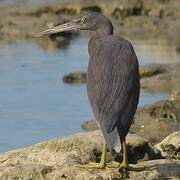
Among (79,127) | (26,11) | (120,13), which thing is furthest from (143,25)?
(79,127)

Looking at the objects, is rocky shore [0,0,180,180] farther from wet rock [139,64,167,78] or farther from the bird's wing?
the bird's wing

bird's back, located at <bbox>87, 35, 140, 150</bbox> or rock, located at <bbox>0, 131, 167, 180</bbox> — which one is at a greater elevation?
bird's back, located at <bbox>87, 35, 140, 150</bbox>

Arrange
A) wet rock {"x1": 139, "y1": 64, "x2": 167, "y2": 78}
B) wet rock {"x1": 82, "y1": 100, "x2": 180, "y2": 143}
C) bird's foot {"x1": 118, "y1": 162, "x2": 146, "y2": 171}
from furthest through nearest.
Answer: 1. wet rock {"x1": 139, "y1": 64, "x2": 167, "y2": 78}
2. wet rock {"x1": 82, "y1": 100, "x2": 180, "y2": 143}
3. bird's foot {"x1": 118, "y1": 162, "x2": 146, "y2": 171}

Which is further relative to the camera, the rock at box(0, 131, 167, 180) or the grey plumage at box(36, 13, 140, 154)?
the grey plumage at box(36, 13, 140, 154)

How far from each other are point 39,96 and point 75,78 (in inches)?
58.9

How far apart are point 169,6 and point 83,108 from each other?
10.9 meters

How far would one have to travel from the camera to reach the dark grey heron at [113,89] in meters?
7.41

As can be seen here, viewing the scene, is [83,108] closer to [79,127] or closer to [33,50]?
[79,127]

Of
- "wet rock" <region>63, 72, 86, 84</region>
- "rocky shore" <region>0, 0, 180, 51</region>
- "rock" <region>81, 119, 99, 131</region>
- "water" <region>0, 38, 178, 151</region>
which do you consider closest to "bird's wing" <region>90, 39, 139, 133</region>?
"water" <region>0, 38, 178, 151</region>

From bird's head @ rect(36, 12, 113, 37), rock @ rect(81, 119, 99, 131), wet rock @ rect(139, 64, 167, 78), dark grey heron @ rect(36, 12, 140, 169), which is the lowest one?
wet rock @ rect(139, 64, 167, 78)

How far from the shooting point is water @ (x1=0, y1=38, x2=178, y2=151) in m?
11.6

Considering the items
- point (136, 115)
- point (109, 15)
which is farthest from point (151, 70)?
point (109, 15)

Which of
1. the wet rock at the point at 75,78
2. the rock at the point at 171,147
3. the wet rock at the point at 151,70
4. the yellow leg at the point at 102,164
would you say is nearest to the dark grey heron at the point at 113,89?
the yellow leg at the point at 102,164

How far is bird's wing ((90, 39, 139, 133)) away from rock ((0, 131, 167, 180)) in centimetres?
44
